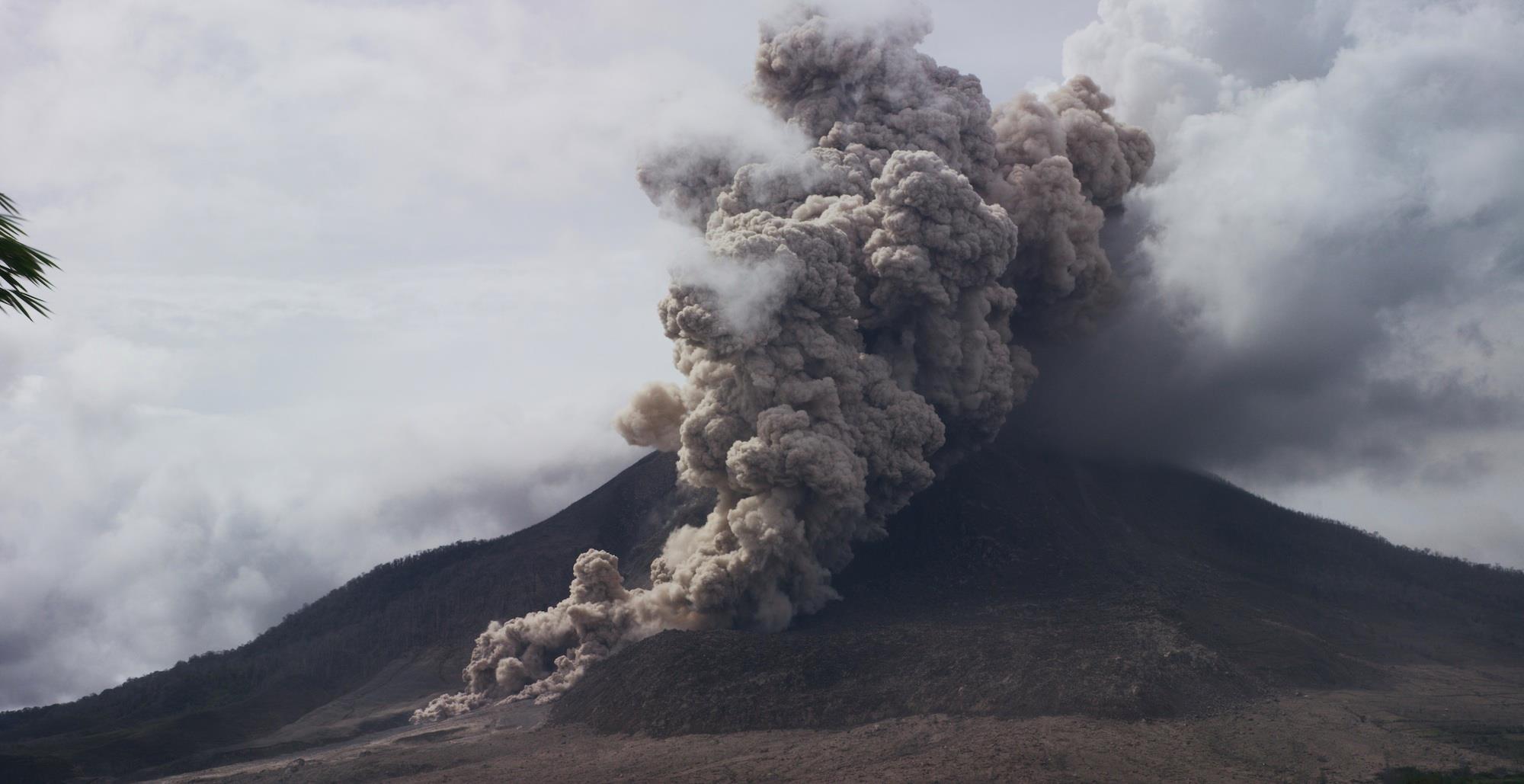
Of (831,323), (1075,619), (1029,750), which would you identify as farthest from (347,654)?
(1029,750)

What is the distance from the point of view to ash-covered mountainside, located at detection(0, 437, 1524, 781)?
29500mm

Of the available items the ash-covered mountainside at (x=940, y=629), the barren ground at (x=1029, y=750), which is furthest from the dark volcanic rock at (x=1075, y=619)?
the barren ground at (x=1029, y=750)

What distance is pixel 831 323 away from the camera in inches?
1425

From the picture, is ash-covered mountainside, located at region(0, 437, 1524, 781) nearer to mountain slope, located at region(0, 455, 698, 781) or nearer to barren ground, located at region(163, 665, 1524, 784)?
mountain slope, located at region(0, 455, 698, 781)

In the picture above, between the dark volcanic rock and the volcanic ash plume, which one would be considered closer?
the dark volcanic rock

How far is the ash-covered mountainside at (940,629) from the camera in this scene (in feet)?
96.8

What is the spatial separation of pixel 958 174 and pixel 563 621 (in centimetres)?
1862

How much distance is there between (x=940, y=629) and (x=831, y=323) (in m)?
9.60

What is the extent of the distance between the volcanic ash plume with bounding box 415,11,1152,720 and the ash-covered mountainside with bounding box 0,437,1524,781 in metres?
2.52

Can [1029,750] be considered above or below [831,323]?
below

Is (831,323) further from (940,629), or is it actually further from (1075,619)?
(1075,619)

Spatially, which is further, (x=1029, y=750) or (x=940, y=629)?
(x=940, y=629)

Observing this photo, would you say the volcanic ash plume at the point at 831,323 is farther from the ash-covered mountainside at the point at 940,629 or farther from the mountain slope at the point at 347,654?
the mountain slope at the point at 347,654

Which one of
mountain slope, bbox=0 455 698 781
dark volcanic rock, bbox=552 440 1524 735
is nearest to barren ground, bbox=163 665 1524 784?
dark volcanic rock, bbox=552 440 1524 735
